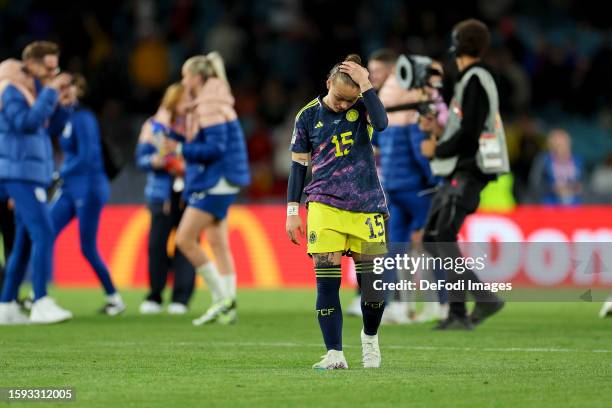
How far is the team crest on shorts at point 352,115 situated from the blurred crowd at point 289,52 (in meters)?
14.2

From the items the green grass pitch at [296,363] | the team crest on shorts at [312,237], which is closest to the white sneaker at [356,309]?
the green grass pitch at [296,363]

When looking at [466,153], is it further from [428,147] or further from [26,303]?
[26,303]

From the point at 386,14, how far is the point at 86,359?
17.7 metres

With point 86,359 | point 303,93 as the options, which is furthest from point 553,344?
point 303,93

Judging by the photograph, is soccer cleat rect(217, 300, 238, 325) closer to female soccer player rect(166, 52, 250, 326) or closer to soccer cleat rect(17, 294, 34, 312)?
female soccer player rect(166, 52, 250, 326)

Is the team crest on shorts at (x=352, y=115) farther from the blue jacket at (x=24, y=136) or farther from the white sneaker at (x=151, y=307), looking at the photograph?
the white sneaker at (x=151, y=307)

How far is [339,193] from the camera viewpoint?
8.87m

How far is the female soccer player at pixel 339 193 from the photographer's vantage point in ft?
28.9

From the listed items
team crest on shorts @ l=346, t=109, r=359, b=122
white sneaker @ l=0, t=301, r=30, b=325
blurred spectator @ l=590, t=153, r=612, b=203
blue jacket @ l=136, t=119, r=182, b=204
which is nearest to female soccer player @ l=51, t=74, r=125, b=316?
blue jacket @ l=136, t=119, r=182, b=204

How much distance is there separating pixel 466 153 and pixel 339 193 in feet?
11.7

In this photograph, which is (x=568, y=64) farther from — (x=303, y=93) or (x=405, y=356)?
(x=405, y=356)

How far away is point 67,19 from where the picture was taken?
24281mm

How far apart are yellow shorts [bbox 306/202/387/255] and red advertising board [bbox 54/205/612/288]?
1025 cm

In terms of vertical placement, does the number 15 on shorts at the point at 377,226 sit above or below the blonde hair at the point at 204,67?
below
